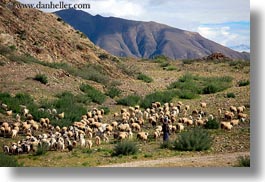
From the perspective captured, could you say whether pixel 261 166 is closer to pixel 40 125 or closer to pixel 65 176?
pixel 65 176

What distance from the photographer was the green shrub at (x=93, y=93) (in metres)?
13.5

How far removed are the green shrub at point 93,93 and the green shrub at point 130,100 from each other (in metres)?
0.51

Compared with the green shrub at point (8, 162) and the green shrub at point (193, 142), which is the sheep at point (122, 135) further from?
the green shrub at point (8, 162)

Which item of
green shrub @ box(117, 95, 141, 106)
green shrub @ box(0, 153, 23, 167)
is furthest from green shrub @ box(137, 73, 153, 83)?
green shrub @ box(0, 153, 23, 167)

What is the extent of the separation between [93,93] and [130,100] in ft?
3.50

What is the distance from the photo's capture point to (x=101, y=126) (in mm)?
10812

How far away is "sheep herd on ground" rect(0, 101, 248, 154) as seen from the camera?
9.44 metres

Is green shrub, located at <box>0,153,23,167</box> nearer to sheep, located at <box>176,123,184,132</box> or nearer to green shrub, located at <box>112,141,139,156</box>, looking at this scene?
green shrub, located at <box>112,141,139,156</box>

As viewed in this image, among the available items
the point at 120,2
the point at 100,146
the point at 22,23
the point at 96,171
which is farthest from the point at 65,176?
the point at 22,23

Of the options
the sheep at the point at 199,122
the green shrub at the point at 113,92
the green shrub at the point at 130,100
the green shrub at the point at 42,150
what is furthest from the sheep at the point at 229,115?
the green shrub at the point at 42,150

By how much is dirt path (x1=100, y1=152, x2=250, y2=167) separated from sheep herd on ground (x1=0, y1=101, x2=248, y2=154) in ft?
4.97

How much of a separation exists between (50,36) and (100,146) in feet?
32.4

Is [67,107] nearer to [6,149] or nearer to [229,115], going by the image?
[6,149]

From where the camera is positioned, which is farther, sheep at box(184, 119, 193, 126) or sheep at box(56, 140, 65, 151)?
sheep at box(184, 119, 193, 126)
